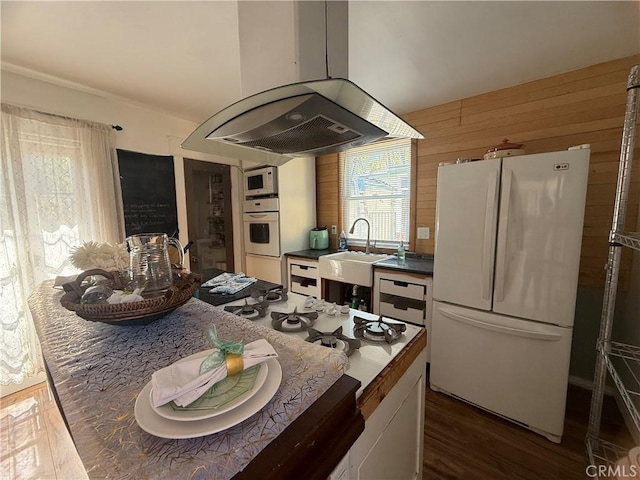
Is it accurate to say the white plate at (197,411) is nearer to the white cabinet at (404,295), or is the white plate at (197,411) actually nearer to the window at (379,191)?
the white cabinet at (404,295)

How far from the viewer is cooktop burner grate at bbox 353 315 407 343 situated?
37.8 inches

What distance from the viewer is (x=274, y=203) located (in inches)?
119

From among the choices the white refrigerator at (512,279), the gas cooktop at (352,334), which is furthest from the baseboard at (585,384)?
the gas cooktop at (352,334)

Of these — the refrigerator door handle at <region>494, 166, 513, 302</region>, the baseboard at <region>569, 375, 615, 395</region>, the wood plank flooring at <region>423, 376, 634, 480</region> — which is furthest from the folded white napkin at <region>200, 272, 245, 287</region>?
the baseboard at <region>569, 375, 615, 395</region>

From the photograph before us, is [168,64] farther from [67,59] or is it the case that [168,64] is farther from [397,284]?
[397,284]

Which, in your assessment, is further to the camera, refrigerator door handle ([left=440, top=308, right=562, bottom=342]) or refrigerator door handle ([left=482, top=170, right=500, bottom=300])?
refrigerator door handle ([left=482, top=170, right=500, bottom=300])

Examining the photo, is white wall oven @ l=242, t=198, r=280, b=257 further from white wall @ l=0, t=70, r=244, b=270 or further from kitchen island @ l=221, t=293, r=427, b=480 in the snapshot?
kitchen island @ l=221, t=293, r=427, b=480

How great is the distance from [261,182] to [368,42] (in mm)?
1853

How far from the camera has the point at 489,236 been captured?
165cm

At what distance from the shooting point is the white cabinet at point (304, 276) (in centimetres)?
285

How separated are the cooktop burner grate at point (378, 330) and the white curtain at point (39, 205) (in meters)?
2.43

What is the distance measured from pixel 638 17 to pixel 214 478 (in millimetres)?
2604

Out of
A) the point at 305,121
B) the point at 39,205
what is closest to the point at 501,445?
the point at 305,121

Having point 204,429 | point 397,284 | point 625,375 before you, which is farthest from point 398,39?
point 625,375
